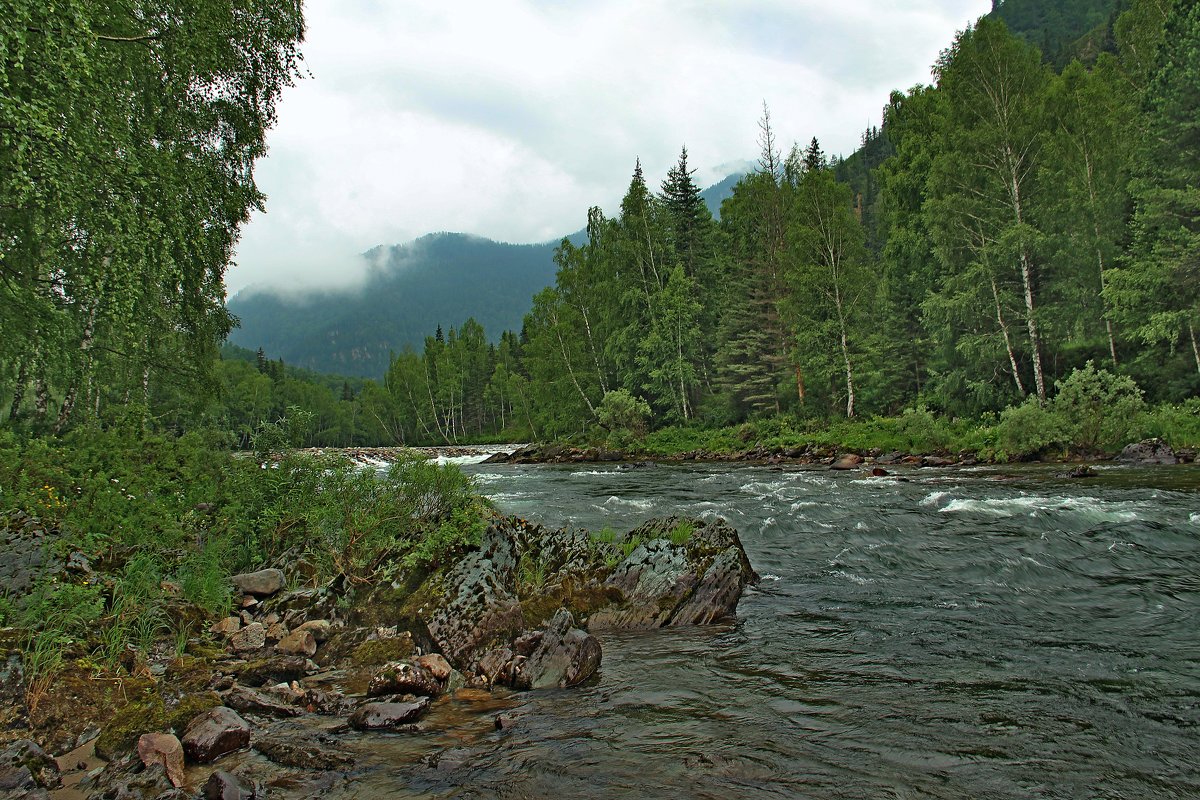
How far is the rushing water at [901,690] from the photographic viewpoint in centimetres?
400

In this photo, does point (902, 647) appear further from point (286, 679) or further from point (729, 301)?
point (729, 301)

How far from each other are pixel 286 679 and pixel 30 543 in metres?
2.88

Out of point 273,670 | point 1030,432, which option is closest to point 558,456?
point 1030,432

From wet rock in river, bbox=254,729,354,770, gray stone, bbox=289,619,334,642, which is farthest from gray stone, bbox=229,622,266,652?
wet rock in river, bbox=254,729,354,770

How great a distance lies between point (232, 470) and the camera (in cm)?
1073

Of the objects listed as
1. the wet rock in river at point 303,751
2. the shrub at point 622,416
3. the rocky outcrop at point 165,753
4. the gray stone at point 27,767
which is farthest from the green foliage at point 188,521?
the shrub at point 622,416

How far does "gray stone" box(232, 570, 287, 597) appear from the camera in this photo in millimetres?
7637

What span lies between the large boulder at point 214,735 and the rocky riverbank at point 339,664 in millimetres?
12

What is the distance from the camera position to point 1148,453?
17578 millimetres

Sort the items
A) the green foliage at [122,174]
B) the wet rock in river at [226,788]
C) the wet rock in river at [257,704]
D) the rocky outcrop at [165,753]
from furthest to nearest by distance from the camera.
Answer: the green foliage at [122,174], the wet rock in river at [257,704], the rocky outcrop at [165,753], the wet rock in river at [226,788]

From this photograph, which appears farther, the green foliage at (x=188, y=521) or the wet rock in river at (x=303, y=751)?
the green foliage at (x=188, y=521)

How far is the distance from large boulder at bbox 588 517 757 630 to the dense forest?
5.98 meters

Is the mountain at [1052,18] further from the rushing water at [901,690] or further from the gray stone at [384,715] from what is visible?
the gray stone at [384,715]

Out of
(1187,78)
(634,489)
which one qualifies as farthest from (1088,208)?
(634,489)
